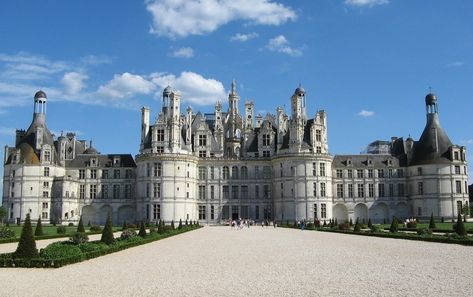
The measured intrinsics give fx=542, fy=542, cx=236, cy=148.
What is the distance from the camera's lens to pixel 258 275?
707 inches

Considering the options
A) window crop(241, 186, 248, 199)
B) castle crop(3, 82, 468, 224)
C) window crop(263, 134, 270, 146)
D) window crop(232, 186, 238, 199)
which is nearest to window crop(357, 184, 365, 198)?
castle crop(3, 82, 468, 224)

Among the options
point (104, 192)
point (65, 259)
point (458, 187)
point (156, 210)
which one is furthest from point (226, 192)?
point (65, 259)

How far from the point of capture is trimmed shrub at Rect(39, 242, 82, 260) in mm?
20797

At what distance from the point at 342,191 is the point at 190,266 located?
60738 mm

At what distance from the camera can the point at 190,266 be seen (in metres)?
20.8

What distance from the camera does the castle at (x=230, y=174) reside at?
241ft

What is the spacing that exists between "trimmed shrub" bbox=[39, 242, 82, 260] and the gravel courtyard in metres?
0.69

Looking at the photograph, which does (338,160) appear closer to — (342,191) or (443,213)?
(342,191)

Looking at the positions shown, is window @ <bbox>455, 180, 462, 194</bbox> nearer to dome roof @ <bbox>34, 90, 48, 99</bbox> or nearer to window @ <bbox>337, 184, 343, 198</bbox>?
window @ <bbox>337, 184, 343, 198</bbox>

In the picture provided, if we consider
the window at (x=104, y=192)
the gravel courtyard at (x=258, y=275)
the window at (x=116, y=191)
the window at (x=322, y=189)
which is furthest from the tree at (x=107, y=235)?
the window at (x=104, y=192)

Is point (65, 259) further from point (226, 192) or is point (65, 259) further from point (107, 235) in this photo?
point (226, 192)

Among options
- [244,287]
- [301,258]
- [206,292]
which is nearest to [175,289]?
[206,292]

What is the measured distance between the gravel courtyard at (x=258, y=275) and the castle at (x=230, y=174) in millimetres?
48444

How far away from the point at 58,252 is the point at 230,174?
5804 centimetres
